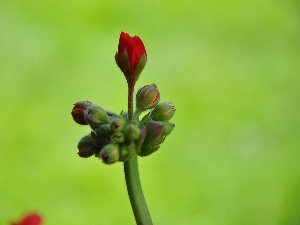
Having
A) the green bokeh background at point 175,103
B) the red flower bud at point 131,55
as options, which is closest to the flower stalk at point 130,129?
the red flower bud at point 131,55

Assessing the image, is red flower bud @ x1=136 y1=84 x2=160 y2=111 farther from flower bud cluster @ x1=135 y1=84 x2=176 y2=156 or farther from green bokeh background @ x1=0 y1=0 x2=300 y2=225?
green bokeh background @ x1=0 y1=0 x2=300 y2=225

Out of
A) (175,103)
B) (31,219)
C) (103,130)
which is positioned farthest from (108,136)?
(175,103)

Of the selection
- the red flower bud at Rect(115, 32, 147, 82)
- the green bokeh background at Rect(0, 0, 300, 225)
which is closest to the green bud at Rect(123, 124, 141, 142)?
the red flower bud at Rect(115, 32, 147, 82)

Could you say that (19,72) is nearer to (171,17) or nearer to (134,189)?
(171,17)

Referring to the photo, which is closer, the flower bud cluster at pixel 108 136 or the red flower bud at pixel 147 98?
the flower bud cluster at pixel 108 136

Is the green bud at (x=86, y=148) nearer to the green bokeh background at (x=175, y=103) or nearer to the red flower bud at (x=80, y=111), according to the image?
the red flower bud at (x=80, y=111)
